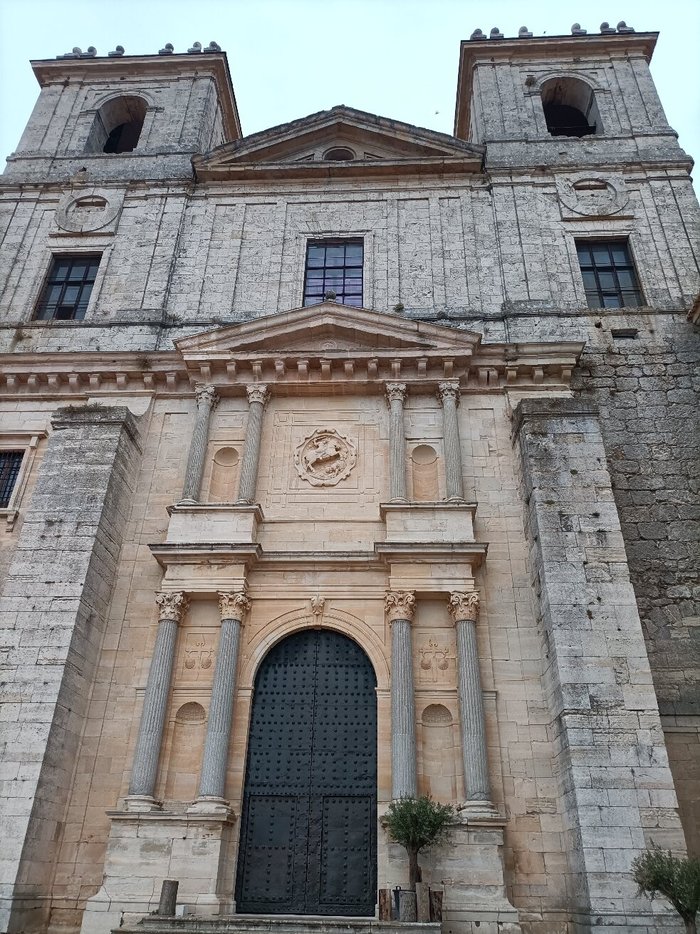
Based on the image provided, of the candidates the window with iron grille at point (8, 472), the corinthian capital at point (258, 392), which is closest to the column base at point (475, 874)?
the corinthian capital at point (258, 392)

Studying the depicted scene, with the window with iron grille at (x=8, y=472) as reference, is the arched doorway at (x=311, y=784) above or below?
below

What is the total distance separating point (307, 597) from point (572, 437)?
5.55 m

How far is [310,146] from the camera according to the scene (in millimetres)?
19703

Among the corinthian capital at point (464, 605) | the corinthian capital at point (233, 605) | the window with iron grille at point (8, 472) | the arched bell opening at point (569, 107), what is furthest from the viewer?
the arched bell opening at point (569, 107)

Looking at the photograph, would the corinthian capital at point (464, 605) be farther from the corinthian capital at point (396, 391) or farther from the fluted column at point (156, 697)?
the fluted column at point (156, 697)

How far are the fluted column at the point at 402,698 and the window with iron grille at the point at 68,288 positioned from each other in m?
10.3

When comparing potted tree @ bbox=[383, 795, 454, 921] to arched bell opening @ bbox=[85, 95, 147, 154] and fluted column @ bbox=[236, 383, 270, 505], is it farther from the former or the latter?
arched bell opening @ bbox=[85, 95, 147, 154]

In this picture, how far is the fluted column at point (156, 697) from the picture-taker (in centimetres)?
1094

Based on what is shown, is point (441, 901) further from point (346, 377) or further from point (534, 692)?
point (346, 377)

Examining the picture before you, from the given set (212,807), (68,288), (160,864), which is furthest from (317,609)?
(68,288)

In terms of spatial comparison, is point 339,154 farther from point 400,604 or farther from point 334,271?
point 400,604

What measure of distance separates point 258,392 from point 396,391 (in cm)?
277

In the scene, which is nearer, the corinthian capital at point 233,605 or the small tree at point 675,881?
the small tree at point 675,881

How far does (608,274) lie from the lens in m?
16.8
